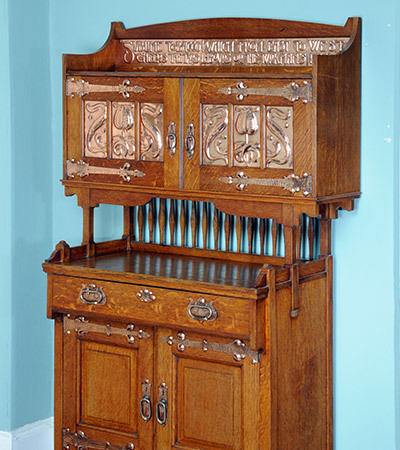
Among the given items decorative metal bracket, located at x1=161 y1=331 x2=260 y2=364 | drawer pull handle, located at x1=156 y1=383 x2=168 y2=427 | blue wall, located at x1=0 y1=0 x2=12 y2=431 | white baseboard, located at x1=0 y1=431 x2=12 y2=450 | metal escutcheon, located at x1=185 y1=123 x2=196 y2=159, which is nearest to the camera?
decorative metal bracket, located at x1=161 y1=331 x2=260 y2=364

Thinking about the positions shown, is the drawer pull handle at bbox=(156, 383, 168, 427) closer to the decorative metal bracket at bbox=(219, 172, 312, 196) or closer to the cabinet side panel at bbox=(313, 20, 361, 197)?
the decorative metal bracket at bbox=(219, 172, 312, 196)

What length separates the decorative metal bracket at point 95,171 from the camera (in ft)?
12.1

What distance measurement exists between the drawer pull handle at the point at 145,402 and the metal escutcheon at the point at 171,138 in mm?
985

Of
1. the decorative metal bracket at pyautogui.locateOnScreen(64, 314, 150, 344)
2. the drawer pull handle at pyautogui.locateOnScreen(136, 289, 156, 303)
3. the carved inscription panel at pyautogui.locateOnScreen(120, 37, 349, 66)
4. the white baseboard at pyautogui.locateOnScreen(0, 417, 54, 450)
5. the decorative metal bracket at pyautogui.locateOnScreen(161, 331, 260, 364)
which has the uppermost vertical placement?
the carved inscription panel at pyautogui.locateOnScreen(120, 37, 349, 66)

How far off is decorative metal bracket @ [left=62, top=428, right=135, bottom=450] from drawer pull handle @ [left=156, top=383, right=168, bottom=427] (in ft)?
0.84

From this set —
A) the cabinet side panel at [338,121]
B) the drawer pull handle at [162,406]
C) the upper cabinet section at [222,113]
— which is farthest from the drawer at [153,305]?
the cabinet side panel at [338,121]

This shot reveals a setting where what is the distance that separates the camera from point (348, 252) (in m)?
3.65

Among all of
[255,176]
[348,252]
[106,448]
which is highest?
[255,176]

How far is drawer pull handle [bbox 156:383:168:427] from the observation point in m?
3.59

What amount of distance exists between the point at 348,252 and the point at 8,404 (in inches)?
75.5

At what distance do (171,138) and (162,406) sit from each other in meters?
1.13

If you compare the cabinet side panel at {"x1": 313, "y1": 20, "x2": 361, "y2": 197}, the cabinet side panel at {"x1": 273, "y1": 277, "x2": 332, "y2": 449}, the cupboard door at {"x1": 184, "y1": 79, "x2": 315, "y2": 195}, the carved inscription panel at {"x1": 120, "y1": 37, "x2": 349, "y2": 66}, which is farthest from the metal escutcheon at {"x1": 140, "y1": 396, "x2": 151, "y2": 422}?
the carved inscription panel at {"x1": 120, "y1": 37, "x2": 349, "y2": 66}

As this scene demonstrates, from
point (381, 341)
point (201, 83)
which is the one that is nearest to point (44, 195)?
point (201, 83)

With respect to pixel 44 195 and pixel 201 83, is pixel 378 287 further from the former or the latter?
pixel 44 195
